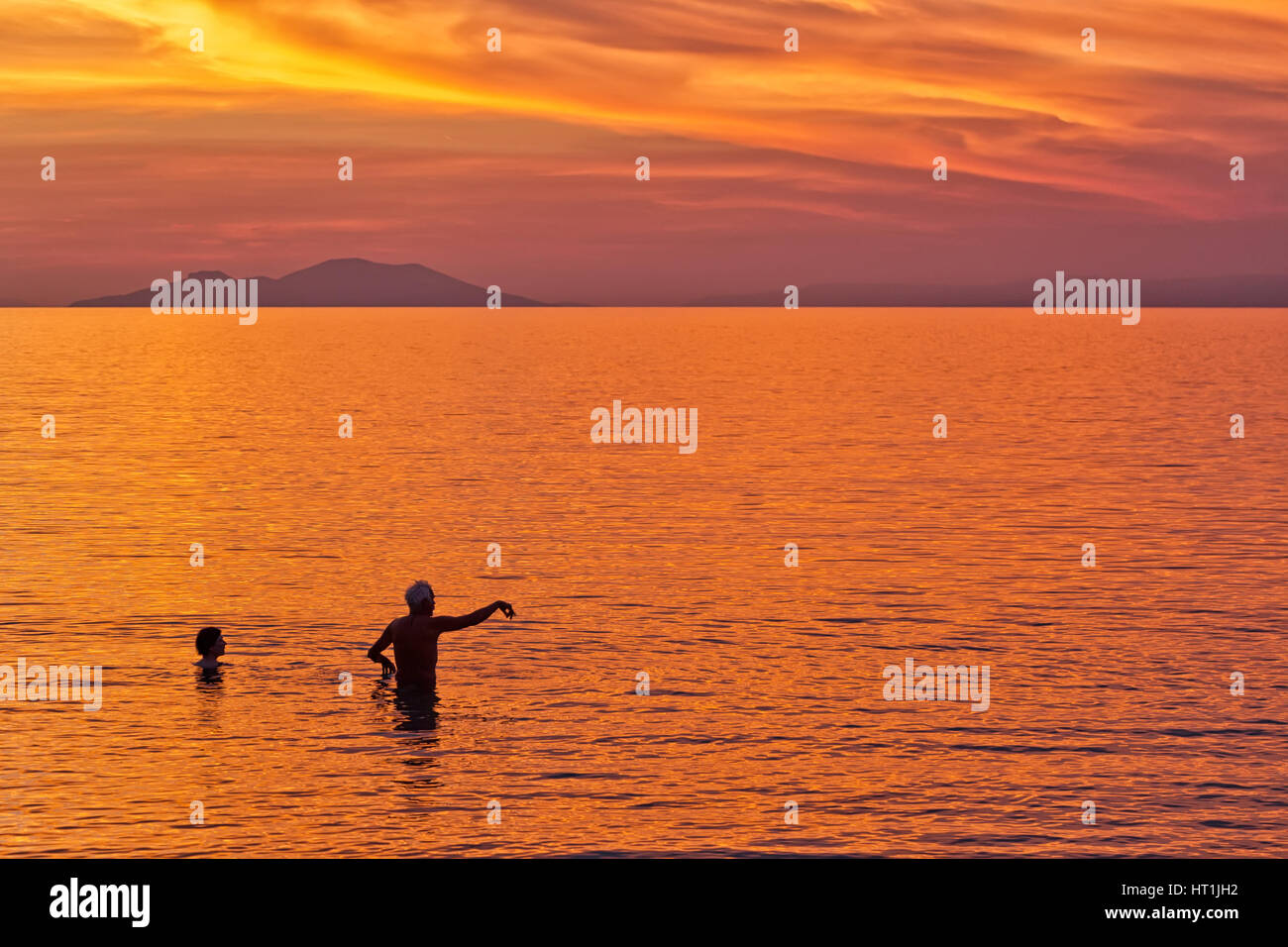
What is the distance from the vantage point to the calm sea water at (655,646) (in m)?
18.7

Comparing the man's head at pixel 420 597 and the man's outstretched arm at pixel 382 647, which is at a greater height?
the man's head at pixel 420 597

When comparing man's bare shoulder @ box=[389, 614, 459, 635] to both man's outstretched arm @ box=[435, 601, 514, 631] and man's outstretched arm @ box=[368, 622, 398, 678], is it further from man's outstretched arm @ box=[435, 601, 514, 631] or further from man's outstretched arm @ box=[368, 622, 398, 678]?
man's outstretched arm @ box=[368, 622, 398, 678]

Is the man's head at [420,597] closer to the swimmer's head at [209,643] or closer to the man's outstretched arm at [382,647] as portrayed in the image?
the man's outstretched arm at [382,647]

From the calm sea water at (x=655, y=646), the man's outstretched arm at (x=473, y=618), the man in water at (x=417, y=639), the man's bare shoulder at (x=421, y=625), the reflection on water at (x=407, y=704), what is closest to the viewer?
the calm sea water at (x=655, y=646)

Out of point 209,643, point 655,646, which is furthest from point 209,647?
point 655,646

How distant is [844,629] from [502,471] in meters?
32.2

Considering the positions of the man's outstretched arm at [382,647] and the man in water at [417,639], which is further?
the man's outstretched arm at [382,647]

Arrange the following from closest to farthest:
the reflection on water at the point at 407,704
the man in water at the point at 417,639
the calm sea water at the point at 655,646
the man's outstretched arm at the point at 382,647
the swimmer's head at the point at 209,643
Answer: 1. the calm sea water at the point at 655,646
2. the reflection on water at the point at 407,704
3. the man in water at the point at 417,639
4. the man's outstretched arm at the point at 382,647
5. the swimmer's head at the point at 209,643

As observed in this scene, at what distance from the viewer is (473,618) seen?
2214 centimetres

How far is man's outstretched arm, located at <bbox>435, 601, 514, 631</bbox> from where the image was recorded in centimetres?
2102

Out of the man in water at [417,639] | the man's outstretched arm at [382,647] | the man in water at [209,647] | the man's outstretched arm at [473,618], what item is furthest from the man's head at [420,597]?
the man in water at [209,647]
